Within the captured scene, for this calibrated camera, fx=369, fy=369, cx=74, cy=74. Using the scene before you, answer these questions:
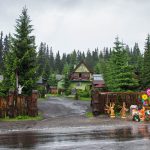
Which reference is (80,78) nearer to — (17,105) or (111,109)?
(111,109)

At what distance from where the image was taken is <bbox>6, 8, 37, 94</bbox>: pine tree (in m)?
33.8

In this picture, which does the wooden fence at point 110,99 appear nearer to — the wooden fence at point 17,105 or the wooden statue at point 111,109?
the wooden statue at point 111,109

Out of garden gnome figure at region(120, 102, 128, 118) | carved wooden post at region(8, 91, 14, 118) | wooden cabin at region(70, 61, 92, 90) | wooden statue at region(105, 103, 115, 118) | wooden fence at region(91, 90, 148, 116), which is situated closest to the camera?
carved wooden post at region(8, 91, 14, 118)

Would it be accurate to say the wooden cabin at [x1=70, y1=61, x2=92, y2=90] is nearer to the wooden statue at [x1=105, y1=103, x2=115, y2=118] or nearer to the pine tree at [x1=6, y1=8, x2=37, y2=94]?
the pine tree at [x1=6, y1=8, x2=37, y2=94]

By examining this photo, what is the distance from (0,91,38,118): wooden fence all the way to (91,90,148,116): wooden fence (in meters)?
4.69

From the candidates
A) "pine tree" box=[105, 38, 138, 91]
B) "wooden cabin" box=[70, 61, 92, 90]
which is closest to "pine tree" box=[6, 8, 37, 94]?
"pine tree" box=[105, 38, 138, 91]

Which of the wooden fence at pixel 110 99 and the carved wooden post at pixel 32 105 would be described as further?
the wooden fence at pixel 110 99

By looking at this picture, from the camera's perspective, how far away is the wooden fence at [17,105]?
25438 mm

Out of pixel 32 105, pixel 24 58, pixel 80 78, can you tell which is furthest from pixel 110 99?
pixel 80 78

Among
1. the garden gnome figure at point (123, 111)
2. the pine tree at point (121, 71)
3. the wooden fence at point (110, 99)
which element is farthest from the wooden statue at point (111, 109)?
the pine tree at point (121, 71)

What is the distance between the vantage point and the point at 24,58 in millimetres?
33906

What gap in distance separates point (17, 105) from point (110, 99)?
23.6 ft

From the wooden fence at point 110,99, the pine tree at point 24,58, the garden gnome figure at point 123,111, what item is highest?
the pine tree at point 24,58

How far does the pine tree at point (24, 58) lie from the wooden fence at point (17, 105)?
7366mm
